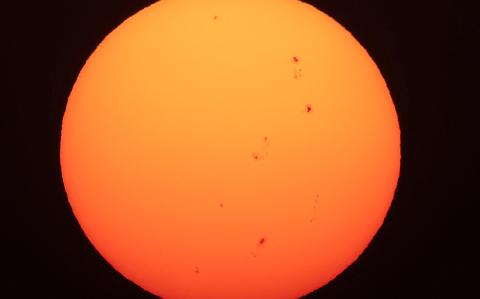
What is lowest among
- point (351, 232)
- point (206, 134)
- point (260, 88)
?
point (351, 232)

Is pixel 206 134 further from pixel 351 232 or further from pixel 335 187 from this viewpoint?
pixel 351 232

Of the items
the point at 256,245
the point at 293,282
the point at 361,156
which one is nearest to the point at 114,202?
the point at 256,245

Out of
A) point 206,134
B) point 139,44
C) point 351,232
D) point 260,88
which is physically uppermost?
point 139,44

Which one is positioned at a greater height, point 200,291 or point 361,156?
point 361,156

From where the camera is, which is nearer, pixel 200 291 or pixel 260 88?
pixel 260 88

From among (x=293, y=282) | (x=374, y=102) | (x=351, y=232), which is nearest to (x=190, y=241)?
(x=293, y=282)

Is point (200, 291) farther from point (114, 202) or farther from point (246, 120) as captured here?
point (246, 120)
